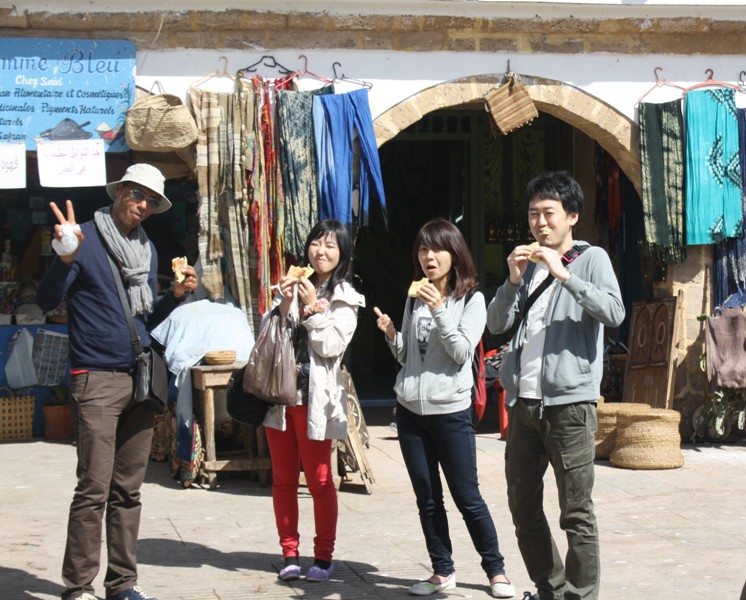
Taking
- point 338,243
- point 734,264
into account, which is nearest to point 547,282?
point 338,243

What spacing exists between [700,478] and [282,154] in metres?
3.77

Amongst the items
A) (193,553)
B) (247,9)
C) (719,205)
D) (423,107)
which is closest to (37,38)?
(247,9)

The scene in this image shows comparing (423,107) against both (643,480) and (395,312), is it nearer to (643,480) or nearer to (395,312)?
(643,480)

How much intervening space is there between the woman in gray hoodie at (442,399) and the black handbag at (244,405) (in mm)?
734

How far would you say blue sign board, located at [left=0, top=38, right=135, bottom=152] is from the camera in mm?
8242

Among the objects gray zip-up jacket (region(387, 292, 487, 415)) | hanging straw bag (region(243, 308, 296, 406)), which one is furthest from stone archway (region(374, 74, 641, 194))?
gray zip-up jacket (region(387, 292, 487, 415))

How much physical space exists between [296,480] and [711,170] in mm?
5039

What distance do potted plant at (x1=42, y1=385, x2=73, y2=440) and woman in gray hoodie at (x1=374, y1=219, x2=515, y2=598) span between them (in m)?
5.10

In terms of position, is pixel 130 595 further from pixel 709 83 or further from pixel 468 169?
pixel 468 169

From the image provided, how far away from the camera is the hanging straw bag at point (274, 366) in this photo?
525 cm

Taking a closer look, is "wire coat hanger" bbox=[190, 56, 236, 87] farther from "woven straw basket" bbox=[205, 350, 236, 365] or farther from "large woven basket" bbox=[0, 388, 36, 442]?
"large woven basket" bbox=[0, 388, 36, 442]

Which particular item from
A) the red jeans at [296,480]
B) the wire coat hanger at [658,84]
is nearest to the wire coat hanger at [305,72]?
the wire coat hanger at [658,84]

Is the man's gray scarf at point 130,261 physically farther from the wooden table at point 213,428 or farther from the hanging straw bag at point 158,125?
the hanging straw bag at point 158,125

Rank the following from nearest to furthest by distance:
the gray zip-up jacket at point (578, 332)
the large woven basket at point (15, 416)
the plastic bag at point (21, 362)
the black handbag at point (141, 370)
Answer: the gray zip-up jacket at point (578, 332) → the black handbag at point (141, 370) → the large woven basket at point (15, 416) → the plastic bag at point (21, 362)
